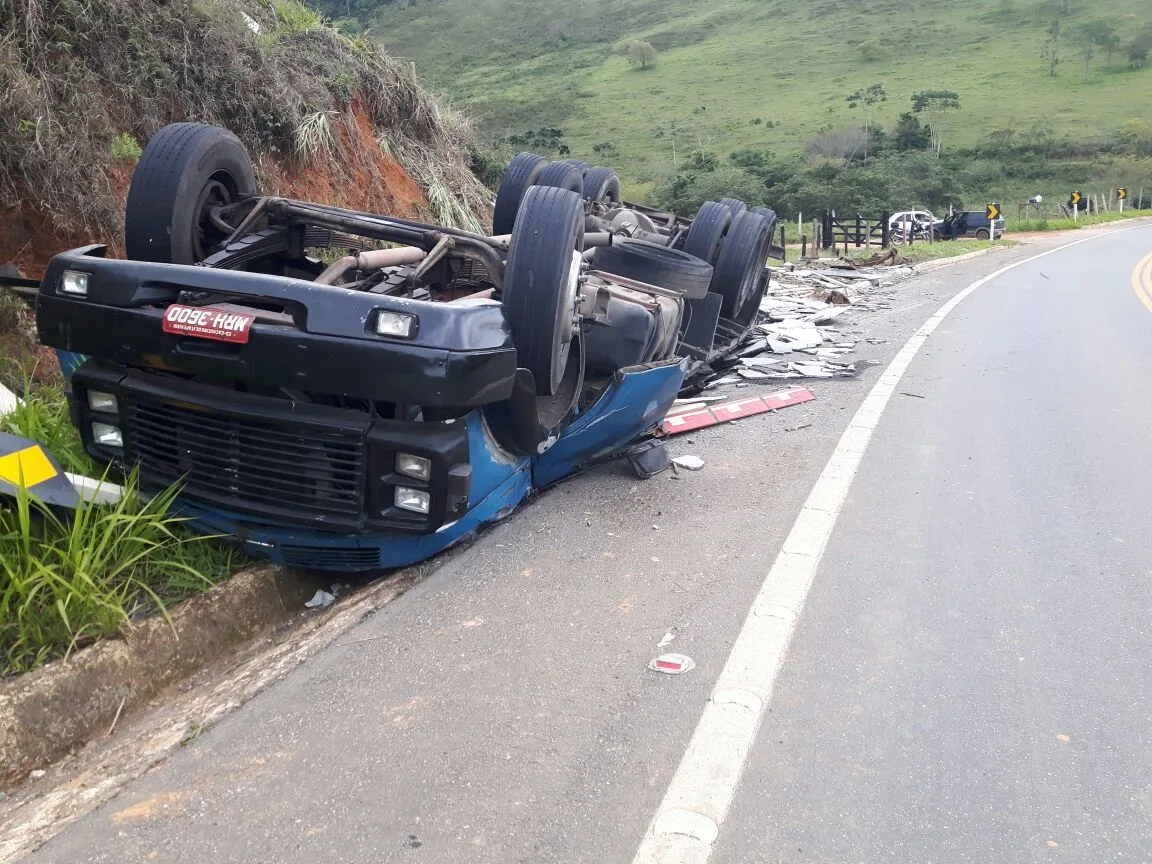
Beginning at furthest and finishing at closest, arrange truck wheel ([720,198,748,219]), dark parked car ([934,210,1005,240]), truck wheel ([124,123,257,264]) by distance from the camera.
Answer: dark parked car ([934,210,1005,240]) → truck wheel ([720,198,748,219]) → truck wheel ([124,123,257,264])

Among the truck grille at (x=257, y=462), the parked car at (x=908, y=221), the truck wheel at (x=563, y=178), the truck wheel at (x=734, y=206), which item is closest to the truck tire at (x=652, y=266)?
the truck wheel at (x=563, y=178)

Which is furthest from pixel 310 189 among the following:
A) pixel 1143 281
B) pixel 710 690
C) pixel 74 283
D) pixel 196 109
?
pixel 1143 281

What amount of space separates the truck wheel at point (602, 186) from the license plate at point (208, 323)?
5.04 meters

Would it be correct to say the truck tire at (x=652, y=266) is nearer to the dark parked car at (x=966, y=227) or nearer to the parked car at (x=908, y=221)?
the parked car at (x=908, y=221)

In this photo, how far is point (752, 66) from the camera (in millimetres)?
89188

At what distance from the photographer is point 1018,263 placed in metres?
21.8

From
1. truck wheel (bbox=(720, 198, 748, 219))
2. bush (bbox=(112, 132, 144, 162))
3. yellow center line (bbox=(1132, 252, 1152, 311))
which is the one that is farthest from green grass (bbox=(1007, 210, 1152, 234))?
bush (bbox=(112, 132, 144, 162))

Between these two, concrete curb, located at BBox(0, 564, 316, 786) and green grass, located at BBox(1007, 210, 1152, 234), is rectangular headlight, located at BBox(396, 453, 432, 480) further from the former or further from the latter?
green grass, located at BBox(1007, 210, 1152, 234)

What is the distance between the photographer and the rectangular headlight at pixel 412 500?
11.9 ft

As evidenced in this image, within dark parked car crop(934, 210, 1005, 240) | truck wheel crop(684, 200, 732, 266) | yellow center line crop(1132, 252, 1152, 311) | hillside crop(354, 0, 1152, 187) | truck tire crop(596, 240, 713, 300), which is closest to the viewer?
truck tire crop(596, 240, 713, 300)

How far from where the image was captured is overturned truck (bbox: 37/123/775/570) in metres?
3.46

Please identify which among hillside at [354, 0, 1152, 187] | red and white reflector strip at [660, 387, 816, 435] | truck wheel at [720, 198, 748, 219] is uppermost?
hillside at [354, 0, 1152, 187]

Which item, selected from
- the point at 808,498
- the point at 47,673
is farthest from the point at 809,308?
the point at 47,673

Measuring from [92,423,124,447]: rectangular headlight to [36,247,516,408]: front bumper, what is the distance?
32 cm
